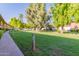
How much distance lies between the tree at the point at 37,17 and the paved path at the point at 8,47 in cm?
31

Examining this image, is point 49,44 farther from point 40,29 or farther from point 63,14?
point 63,14

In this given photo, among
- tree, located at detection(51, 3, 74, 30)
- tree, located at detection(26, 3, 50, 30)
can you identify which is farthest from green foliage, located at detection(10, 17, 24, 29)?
tree, located at detection(51, 3, 74, 30)

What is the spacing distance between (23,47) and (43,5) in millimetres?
529

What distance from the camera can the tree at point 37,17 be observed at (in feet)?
9.55

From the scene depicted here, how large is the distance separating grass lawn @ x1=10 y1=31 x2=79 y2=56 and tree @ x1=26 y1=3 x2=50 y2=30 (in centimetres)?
11

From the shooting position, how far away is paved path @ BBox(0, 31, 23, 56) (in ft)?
9.24

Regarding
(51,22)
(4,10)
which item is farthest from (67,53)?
(4,10)

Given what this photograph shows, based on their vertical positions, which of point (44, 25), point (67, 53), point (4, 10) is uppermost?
point (4, 10)

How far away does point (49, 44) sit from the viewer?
2861mm

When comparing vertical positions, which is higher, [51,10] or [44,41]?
[51,10]

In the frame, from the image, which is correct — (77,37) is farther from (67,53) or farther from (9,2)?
(9,2)

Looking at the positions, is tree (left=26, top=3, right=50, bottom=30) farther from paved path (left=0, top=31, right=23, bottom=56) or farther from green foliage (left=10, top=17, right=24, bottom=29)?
paved path (left=0, top=31, right=23, bottom=56)

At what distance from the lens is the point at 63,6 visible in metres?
2.88

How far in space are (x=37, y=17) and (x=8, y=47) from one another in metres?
0.48
